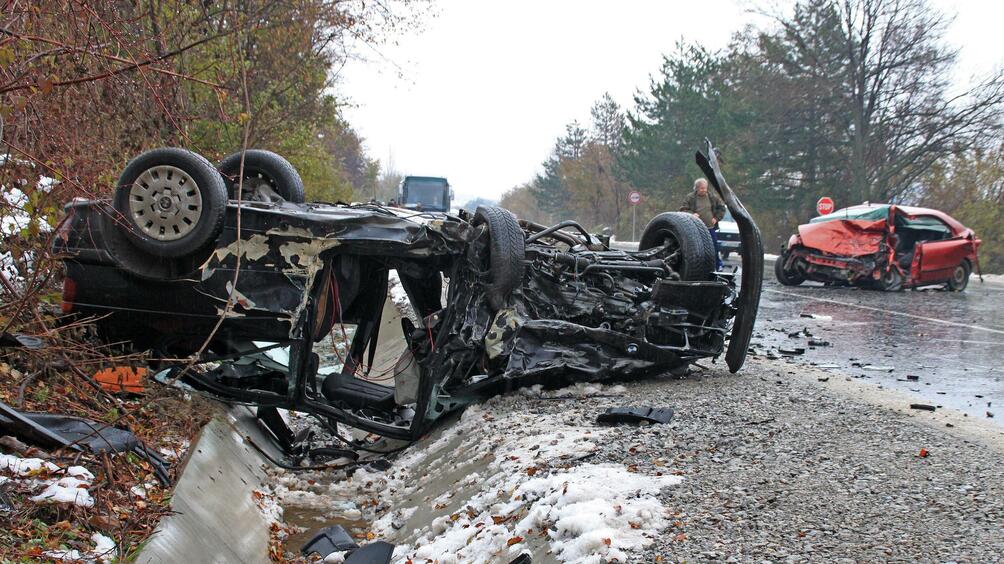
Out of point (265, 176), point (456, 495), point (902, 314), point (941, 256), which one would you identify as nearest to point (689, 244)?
point (456, 495)

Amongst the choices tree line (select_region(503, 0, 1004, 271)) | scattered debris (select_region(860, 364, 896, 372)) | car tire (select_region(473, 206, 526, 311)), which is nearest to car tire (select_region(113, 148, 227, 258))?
car tire (select_region(473, 206, 526, 311))

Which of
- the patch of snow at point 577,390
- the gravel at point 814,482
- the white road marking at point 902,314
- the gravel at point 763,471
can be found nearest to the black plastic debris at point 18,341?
the gravel at point 763,471

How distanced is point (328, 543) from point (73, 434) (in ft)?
4.77

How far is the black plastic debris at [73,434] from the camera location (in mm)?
3770

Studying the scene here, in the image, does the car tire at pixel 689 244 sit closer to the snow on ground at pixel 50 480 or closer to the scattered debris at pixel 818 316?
the snow on ground at pixel 50 480

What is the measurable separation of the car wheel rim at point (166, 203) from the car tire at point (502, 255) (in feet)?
6.16

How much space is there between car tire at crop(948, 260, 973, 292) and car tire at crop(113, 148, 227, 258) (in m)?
14.4

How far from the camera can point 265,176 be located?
21.4 ft

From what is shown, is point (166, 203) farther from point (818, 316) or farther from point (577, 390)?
point (818, 316)

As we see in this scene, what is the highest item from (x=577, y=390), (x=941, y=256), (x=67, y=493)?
(x=941, y=256)

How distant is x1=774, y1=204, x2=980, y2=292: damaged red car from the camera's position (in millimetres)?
14594

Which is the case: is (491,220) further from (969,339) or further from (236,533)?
(969,339)

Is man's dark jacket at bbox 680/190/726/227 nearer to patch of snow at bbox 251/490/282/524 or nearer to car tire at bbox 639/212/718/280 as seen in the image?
car tire at bbox 639/212/718/280

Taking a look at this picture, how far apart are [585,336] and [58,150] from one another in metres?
3.96
